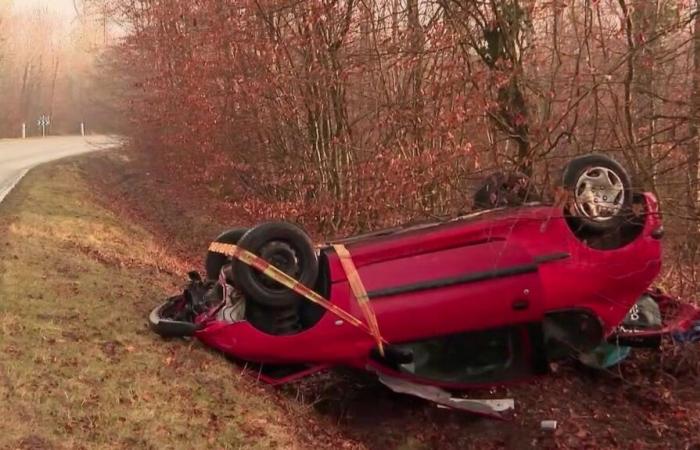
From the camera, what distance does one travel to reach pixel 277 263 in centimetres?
606

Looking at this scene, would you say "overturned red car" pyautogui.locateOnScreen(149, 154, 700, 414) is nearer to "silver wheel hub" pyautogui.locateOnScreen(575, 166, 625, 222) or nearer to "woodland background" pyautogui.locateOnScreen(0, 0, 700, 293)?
"silver wheel hub" pyautogui.locateOnScreen(575, 166, 625, 222)

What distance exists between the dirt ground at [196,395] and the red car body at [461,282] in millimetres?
474

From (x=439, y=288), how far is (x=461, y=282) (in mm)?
178


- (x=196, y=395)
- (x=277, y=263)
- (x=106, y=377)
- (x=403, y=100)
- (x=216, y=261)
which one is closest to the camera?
(x=106, y=377)

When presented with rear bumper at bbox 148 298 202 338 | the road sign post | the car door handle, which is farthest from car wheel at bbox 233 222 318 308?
the road sign post

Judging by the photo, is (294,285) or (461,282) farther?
(461,282)

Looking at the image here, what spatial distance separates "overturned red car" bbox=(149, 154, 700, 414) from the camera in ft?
19.5

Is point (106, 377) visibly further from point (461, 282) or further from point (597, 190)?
point (597, 190)

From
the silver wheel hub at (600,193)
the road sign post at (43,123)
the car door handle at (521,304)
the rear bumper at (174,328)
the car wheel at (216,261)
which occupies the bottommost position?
the rear bumper at (174,328)

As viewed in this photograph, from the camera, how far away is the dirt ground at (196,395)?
4.82 meters

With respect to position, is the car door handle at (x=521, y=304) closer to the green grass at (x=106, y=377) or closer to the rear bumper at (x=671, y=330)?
the rear bumper at (x=671, y=330)

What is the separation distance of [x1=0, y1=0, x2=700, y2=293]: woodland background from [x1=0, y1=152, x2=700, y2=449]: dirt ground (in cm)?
168

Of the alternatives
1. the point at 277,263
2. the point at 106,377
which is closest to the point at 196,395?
the point at 106,377

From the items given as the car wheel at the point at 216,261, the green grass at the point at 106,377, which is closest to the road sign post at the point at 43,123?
the green grass at the point at 106,377
